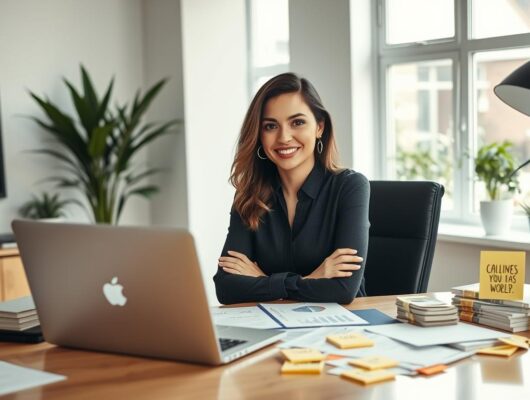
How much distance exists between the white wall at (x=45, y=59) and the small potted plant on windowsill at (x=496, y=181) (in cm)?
255

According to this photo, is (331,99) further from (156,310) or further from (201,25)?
(156,310)

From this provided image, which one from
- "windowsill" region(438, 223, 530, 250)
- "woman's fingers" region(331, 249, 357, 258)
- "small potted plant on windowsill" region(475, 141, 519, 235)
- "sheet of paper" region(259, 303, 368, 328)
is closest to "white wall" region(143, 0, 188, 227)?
Result: "windowsill" region(438, 223, 530, 250)

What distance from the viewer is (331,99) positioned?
397 centimetres

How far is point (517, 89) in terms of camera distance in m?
1.94

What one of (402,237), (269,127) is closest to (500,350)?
(402,237)

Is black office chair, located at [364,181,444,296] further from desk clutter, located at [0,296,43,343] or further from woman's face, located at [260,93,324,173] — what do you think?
desk clutter, located at [0,296,43,343]

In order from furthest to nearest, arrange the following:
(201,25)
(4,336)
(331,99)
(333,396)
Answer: (201,25)
(331,99)
(4,336)
(333,396)

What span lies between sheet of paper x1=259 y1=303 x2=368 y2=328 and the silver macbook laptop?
0.15 m

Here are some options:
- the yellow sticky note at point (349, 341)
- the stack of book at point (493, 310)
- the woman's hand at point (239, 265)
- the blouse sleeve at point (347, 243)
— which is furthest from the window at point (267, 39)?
the yellow sticky note at point (349, 341)

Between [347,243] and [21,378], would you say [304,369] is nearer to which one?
[21,378]

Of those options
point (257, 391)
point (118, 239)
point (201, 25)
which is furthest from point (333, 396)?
point (201, 25)

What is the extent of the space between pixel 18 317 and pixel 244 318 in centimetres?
53

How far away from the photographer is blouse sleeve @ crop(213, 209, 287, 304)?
2.19 metres

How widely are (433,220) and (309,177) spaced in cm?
41
